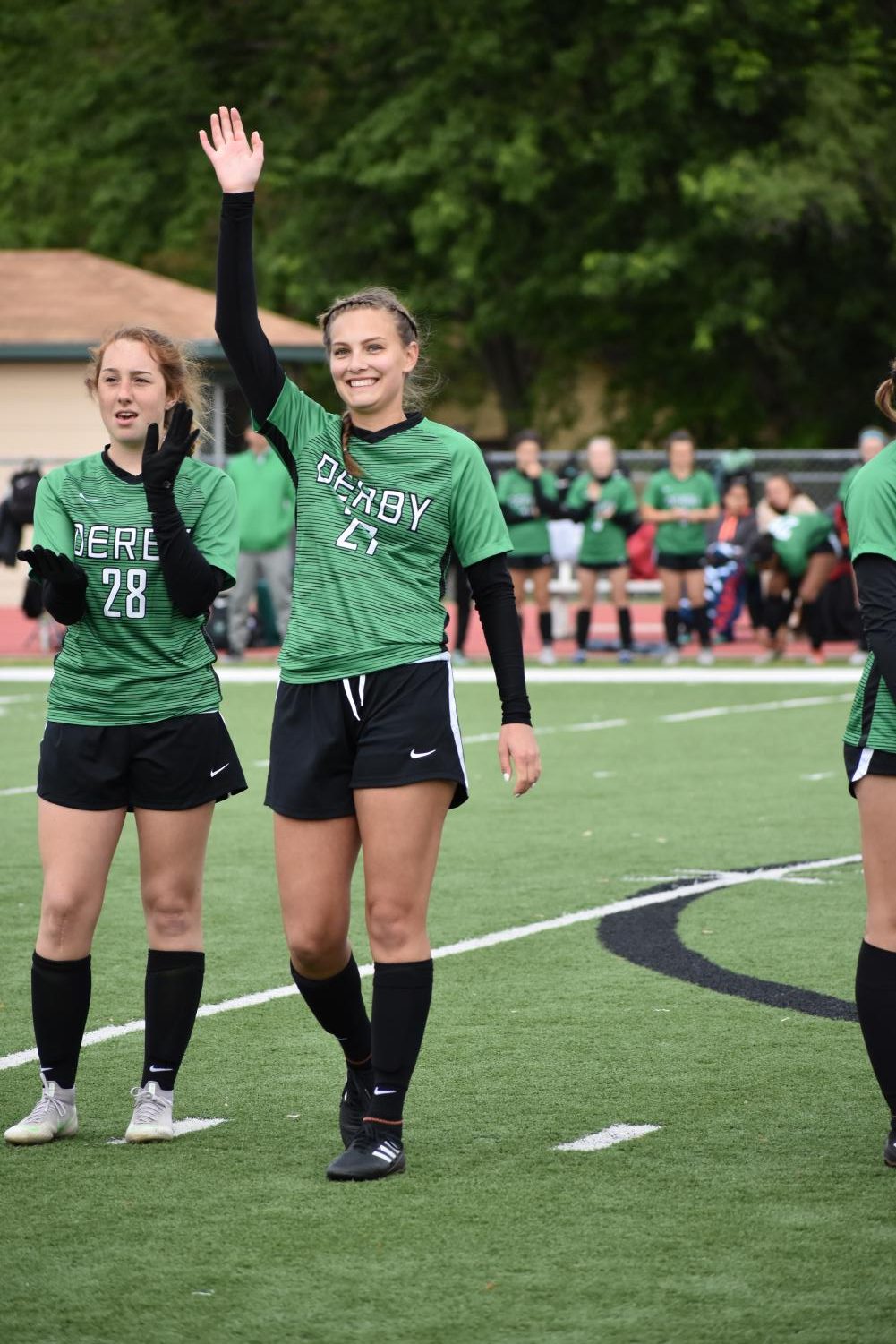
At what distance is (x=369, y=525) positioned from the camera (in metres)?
4.84

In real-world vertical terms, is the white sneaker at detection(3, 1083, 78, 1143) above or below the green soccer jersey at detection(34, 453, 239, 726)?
below

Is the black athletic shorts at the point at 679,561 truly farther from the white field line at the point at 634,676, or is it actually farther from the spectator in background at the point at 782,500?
the spectator in background at the point at 782,500

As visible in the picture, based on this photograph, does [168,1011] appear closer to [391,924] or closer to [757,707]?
[391,924]

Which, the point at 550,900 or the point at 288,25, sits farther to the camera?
the point at 288,25

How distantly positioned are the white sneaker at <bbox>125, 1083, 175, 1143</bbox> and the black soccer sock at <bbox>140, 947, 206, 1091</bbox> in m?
0.03

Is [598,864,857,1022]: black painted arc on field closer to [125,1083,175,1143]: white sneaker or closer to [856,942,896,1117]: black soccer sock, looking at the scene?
[856,942,896,1117]: black soccer sock

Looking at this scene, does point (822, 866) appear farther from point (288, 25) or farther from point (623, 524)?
point (288, 25)

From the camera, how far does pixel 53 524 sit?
5160 millimetres

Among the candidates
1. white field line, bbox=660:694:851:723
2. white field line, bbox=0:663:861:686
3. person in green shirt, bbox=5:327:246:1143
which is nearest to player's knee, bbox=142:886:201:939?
person in green shirt, bbox=5:327:246:1143

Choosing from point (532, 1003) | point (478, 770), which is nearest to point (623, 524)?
point (478, 770)

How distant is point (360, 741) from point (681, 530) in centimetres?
1479

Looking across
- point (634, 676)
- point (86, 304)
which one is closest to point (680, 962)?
point (634, 676)

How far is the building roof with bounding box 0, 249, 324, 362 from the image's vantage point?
2931cm

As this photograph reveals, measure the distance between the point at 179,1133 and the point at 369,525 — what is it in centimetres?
158
